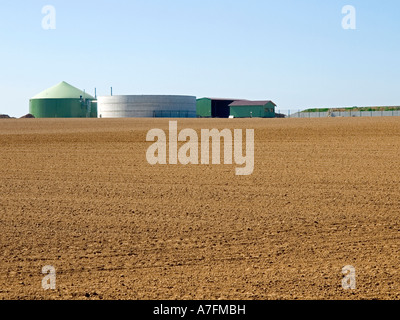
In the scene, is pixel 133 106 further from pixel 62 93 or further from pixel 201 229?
pixel 201 229

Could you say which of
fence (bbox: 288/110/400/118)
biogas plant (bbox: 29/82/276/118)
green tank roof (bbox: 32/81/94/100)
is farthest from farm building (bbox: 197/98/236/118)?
green tank roof (bbox: 32/81/94/100)

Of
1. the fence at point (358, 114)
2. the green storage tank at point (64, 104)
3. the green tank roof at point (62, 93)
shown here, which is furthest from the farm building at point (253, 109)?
the green tank roof at point (62, 93)

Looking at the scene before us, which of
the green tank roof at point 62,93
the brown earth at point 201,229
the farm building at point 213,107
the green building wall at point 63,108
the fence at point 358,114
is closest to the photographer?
the brown earth at point 201,229

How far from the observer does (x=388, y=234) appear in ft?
28.1

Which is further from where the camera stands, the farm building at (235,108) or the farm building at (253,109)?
the farm building at (235,108)

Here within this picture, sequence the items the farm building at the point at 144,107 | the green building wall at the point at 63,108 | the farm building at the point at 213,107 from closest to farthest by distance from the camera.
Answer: the farm building at the point at 144,107 → the green building wall at the point at 63,108 → the farm building at the point at 213,107

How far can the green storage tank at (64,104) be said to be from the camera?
82.9 meters

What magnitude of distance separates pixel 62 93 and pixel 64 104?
3149mm

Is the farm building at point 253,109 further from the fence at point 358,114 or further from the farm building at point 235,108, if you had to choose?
the fence at point 358,114

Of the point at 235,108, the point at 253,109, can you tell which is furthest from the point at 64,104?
the point at 253,109

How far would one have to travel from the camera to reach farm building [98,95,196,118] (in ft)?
248

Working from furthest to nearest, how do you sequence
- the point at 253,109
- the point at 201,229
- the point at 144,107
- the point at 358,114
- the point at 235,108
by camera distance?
the point at 235,108
the point at 253,109
the point at 144,107
the point at 358,114
the point at 201,229

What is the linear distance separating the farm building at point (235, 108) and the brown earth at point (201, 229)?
208 ft

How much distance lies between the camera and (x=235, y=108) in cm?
8356
